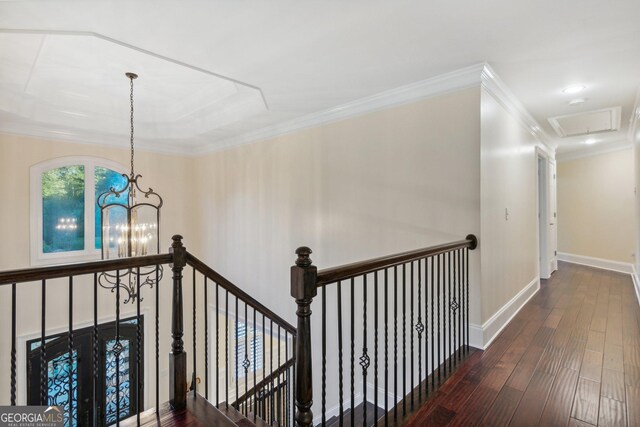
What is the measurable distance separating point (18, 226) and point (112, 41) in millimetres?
3297

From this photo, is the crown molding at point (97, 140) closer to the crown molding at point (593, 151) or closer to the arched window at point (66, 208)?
the arched window at point (66, 208)

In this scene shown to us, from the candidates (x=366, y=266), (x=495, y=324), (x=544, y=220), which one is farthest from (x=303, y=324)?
(x=544, y=220)

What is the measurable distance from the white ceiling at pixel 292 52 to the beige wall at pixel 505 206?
14.9 inches

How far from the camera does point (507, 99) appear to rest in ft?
10.6

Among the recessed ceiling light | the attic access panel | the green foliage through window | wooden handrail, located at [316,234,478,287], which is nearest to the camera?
wooden handrail, located at [316,234,478,287]

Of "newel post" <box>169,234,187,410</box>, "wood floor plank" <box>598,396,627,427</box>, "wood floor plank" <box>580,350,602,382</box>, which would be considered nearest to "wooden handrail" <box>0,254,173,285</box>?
"newel post" <box>169,234,187,410</box>

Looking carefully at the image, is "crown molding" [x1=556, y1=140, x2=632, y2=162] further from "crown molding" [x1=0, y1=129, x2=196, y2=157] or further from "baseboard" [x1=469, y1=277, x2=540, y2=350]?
"crown molding" [x1=0, y1=129, x2=196, y2=157]

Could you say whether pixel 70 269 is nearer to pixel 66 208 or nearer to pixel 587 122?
pixel 66 208

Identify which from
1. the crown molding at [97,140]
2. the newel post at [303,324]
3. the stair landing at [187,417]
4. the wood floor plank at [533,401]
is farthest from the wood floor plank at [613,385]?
the crown molding at [97,140]

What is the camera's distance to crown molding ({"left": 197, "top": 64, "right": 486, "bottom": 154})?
2.74 m

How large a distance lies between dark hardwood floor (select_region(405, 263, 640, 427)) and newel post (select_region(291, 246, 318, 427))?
78cm

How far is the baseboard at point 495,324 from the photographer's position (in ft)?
8.80

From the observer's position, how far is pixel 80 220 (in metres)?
4.62

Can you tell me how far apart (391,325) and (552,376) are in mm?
1315
